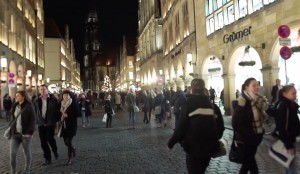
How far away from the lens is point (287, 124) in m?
5.56

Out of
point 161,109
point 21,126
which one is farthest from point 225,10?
point 21,126

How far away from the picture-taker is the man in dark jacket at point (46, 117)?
9141mm

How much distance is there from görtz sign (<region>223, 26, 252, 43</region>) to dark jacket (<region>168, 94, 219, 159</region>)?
14511 mm

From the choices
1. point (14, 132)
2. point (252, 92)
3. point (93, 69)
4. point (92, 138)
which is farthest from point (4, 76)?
point (93, 69)

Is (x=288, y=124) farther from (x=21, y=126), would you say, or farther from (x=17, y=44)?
(x=17, y=44)

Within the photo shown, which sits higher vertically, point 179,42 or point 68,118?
point 179,42

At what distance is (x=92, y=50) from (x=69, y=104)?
15582 centimetres

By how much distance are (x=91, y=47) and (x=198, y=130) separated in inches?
6319

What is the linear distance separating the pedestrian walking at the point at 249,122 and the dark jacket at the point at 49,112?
5.14 m

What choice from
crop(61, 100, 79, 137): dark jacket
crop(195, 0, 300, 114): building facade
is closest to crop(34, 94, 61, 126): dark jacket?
crop(61, 100, 79, 137): dark jacket

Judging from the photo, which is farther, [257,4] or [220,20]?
[220,20]

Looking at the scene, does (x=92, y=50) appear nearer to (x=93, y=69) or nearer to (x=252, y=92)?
(x=93, y=69)

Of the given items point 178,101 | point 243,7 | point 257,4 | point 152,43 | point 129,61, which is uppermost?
point 129,61

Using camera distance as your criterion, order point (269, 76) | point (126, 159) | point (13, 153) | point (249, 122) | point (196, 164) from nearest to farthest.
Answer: point (196, 164)
point (249, 122)
point (13, 153)
point (126, 159)
point (269, 76)
